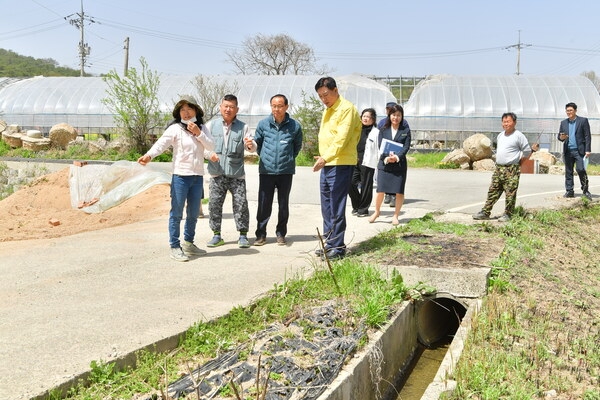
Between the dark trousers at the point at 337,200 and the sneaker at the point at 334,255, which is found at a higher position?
the dark trousers at the point at 337,200

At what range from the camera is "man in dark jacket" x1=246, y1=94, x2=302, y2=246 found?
24.0 feet

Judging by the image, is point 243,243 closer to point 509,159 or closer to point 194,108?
point 194,108

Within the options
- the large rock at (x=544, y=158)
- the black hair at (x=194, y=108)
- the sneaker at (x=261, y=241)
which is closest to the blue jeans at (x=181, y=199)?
the black hair at (x=194, y=108)

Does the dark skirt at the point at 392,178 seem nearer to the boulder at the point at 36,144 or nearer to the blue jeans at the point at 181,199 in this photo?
the blue jeans at the point at 181,199

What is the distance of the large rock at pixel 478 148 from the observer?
877 inches

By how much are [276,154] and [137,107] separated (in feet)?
59.9

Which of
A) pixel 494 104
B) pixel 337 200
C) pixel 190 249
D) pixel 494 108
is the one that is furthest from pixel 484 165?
pixel 190 249

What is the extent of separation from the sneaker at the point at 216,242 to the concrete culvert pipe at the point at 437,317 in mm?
2614

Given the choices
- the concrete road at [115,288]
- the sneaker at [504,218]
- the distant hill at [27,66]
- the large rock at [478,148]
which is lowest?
the concrete road at [115,288]

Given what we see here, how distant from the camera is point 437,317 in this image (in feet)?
22.2

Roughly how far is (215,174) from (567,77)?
1160 inches

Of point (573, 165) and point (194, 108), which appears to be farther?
point (573, 165)

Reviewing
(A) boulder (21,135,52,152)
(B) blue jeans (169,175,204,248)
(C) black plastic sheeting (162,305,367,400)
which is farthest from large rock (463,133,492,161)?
(C) black plastic sheeting (162,305,367,400)

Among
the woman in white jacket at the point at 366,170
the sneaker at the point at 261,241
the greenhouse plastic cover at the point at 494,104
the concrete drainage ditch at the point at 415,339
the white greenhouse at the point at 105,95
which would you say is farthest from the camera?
the white greenhouse at the point at 105,95
